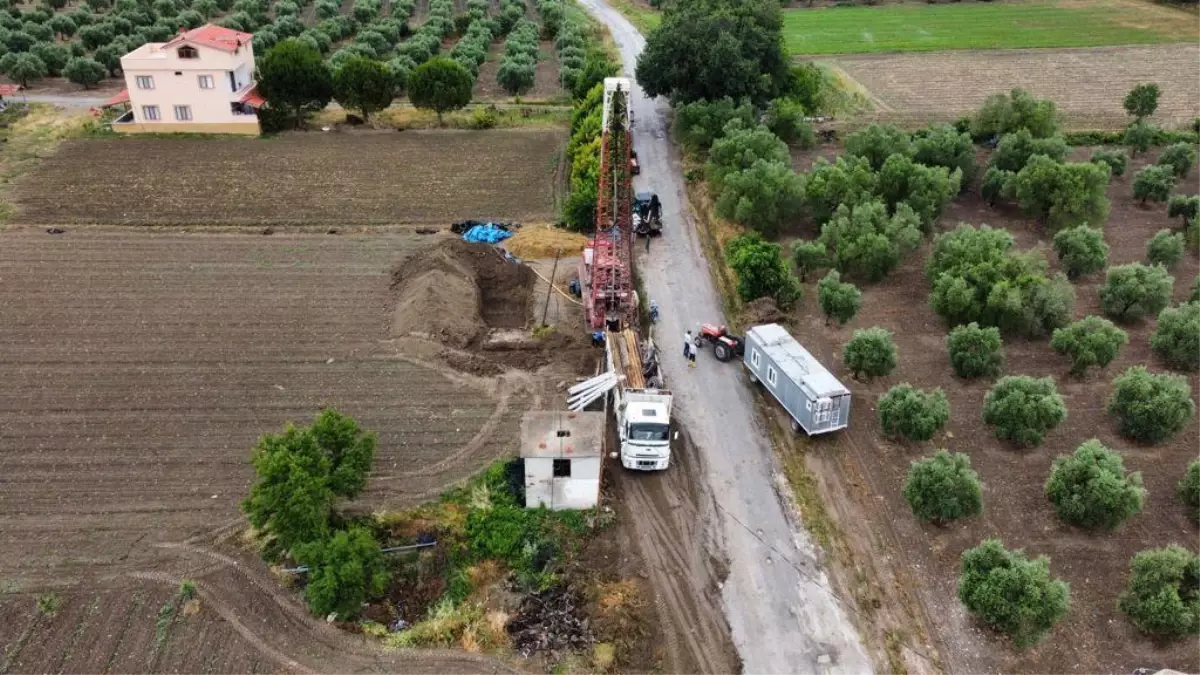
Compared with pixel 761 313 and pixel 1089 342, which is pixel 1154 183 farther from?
pixel 761 313

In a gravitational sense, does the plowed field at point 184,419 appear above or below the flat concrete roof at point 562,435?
below

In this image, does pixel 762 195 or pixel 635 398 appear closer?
pixel 635 398

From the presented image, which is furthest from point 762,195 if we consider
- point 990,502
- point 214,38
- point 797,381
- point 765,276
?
point 214,38

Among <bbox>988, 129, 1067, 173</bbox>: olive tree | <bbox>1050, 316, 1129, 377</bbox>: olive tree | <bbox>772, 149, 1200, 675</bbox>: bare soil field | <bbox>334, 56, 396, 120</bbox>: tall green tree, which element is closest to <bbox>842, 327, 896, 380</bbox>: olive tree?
<bbox>772, 149, 1200, 675</bbox>: bare soil field

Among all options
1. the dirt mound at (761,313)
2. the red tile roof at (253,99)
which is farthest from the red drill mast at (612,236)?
the red tile roof at (253,99)

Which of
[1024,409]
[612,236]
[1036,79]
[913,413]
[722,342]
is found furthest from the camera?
[1036,79]

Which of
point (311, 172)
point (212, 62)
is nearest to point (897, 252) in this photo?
point (311, 172)

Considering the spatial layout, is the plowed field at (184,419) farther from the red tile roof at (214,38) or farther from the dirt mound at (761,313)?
the red tile roof at (214,38)
